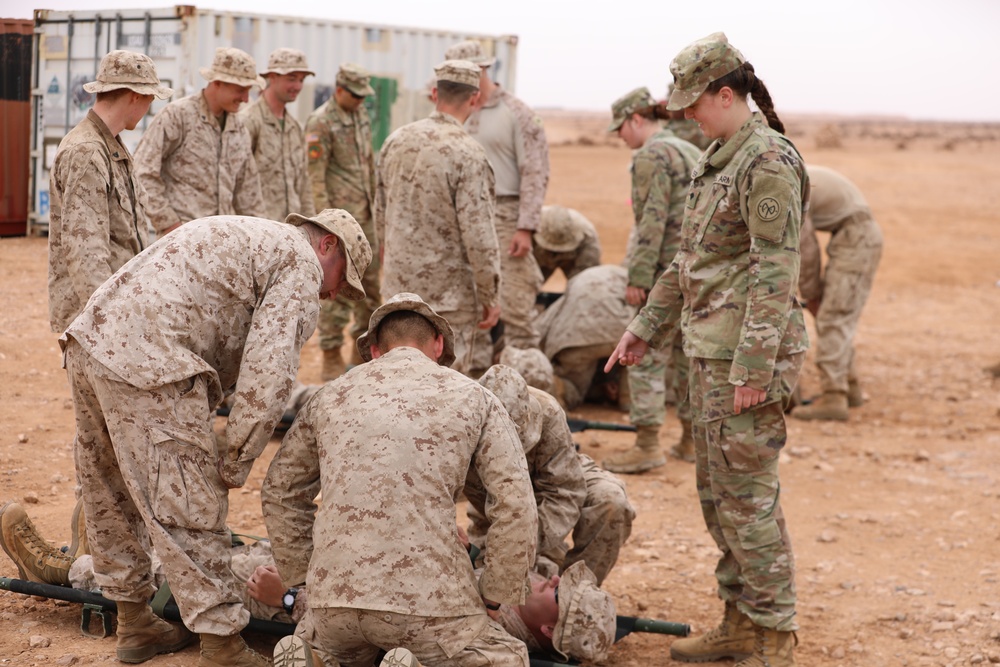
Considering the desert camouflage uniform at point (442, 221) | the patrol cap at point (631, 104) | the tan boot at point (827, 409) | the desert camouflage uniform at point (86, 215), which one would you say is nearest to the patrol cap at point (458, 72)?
the desert camouflage uniform at point (442, 221)

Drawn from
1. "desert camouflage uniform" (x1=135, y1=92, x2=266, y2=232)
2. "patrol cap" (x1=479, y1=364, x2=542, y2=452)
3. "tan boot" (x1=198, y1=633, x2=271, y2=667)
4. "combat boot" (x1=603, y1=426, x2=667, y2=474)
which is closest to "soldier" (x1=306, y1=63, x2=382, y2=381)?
"desert camouflage uniform" (x1=135, y1=92, x2=266, y2=232)

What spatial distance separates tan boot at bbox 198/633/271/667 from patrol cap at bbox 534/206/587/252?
5.37 m

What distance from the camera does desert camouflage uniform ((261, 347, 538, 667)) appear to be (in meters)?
3.17

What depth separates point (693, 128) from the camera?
24.8 feet

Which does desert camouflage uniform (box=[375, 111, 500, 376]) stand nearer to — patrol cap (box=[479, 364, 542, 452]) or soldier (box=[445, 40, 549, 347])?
soldier (box=[445, 40, 549, 347])

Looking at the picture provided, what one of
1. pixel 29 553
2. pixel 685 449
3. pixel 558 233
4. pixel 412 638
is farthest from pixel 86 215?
pixel 558 233

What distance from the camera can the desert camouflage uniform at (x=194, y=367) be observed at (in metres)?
3.33

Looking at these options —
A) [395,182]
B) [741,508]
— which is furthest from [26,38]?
[741,508]

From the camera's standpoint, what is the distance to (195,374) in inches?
133

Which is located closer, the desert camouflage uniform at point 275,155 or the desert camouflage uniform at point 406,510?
the desert camouflage uniform at point 406,510

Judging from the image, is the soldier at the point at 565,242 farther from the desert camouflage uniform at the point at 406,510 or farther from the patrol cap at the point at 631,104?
the desert camouflage uniform at the point at 406,510

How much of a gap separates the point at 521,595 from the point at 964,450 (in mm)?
5376

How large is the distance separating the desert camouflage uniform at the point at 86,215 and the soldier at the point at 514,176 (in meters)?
2.98

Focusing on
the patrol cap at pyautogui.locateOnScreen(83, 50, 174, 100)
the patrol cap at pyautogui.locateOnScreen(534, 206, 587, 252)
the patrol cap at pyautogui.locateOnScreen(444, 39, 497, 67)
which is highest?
the patrol cap at pyautogui.locateOnScreen(444, 39, 497, 67)
